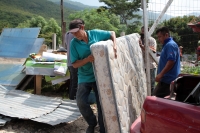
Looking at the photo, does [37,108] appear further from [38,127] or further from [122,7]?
[122,7]

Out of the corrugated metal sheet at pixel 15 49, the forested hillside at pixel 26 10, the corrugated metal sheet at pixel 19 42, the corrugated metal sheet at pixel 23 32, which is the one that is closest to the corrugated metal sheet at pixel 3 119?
the corrugated metal sheet at pixel 15 49

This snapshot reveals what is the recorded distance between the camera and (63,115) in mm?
4250

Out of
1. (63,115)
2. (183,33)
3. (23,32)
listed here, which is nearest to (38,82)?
(63,115)

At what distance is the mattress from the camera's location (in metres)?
2.71

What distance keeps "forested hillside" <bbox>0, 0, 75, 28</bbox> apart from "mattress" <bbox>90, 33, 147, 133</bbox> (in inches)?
2127

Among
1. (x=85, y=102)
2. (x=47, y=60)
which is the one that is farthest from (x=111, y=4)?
(x=85, y=102)

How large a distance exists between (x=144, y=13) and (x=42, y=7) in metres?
78.9

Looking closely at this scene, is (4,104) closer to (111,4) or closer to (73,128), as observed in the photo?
(73,128)

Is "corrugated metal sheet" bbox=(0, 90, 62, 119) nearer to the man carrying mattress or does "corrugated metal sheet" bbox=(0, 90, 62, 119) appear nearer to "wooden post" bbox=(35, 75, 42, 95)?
"wooden post" bbox=(35, 75, 42, 95)

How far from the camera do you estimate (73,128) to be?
3984mm

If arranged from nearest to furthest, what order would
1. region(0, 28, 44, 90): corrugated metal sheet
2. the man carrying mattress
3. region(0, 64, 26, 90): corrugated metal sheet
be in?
the man carrying mattress
region(0, 64, 26, 90): corrugated metal sheet
region(0, 28, 44, 90): corrugated metal sheet

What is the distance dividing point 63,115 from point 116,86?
1.79 m

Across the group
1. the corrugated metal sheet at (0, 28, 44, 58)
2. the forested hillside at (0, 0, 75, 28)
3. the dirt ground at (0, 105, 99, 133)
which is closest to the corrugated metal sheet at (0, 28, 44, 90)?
the corrugated metal sheet at (0, 28, 44, 58)

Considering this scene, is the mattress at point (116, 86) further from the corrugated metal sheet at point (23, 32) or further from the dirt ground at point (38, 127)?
the corrugated metal sheet at point (23, 32)
